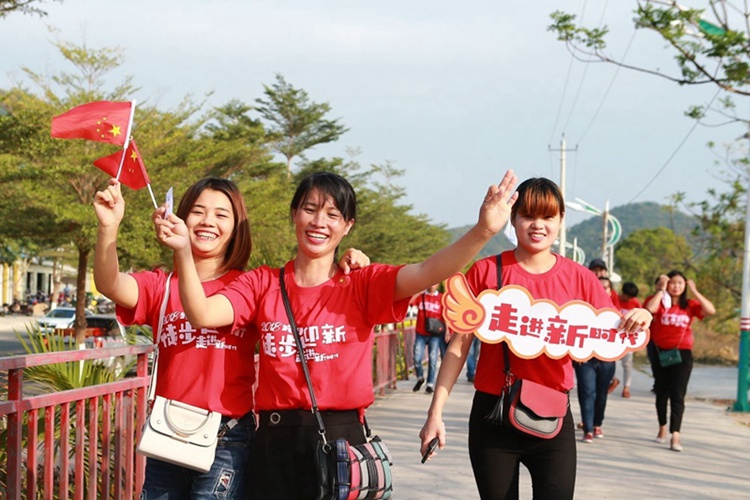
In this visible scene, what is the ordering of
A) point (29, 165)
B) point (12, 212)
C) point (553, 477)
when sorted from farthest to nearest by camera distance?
point (12, 212)
point (29, 165)
point (553, 477)

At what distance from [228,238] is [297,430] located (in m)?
0.84

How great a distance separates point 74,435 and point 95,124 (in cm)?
183

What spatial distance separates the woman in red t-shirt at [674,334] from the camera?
9297 millimetres

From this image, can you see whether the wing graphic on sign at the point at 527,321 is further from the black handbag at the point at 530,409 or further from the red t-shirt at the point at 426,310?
the red t-shirt at the point at 426,310

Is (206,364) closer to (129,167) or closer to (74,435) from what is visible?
(129,167)

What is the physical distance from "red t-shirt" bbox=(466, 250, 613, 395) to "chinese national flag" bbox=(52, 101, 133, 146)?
156cm

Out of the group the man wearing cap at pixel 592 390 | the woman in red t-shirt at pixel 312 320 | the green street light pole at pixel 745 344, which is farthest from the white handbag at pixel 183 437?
the green street light pole at pixel 745 344

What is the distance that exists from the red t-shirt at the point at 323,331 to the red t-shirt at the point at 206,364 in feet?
0.42

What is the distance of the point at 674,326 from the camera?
31.2 feet

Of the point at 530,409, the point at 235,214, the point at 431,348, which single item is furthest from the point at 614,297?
the point at 235,214

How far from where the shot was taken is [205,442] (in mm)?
3232

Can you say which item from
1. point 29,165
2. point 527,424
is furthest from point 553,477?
point 29,165

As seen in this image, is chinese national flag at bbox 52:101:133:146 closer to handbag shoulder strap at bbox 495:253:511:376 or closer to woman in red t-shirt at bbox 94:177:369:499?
woman in red t-shirt at bbox 94:177:369:499

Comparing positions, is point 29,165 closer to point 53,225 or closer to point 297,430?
point 53,225
